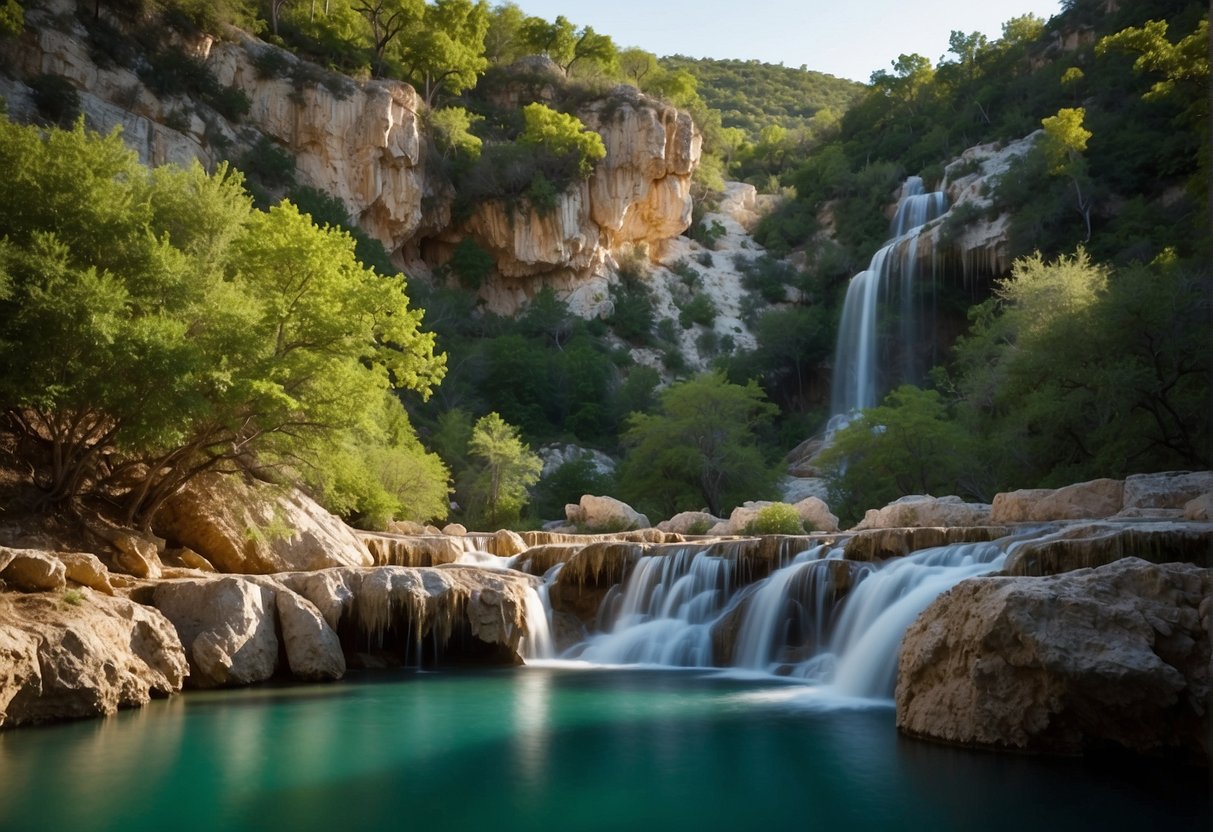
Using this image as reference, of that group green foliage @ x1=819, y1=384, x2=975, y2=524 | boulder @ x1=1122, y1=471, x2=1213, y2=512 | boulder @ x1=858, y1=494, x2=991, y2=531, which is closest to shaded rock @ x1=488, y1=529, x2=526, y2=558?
boulder @ x1=858, y1=494, x2=991, y2=531

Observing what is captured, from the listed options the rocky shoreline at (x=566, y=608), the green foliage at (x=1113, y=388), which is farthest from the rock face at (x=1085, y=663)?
the green foliage at (x=1113, y=388)

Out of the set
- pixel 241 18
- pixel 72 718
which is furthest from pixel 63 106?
pixel 72 718

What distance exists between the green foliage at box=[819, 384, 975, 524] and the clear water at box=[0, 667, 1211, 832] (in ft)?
66.1

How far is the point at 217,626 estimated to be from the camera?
12250 millimetres

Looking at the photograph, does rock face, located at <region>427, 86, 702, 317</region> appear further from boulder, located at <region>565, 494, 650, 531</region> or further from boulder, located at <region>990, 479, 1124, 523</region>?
boulder, located at <region>990, 479, 1124, 523</region>

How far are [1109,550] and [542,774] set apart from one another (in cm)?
761

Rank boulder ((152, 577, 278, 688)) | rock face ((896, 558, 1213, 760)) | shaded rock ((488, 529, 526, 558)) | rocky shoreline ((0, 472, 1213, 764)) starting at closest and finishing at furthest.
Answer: rock face ((896, 558, 1213, 760))
rocky shoreline ((0, 472, 1213, 764))
boulder ((152, 577, 278, 688))
shaded rock ((488, 529, 526, 558))

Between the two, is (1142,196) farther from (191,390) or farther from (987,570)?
(191,390)

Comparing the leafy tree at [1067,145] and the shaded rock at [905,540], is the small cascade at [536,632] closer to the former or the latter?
the shaded rock at [905,540]

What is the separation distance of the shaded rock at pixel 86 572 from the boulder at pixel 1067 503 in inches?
644

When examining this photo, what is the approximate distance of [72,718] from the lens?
9797 mm

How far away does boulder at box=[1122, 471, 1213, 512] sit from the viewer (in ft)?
55.6

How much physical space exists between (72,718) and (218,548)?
703cm

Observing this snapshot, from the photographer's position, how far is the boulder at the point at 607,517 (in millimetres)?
31062
